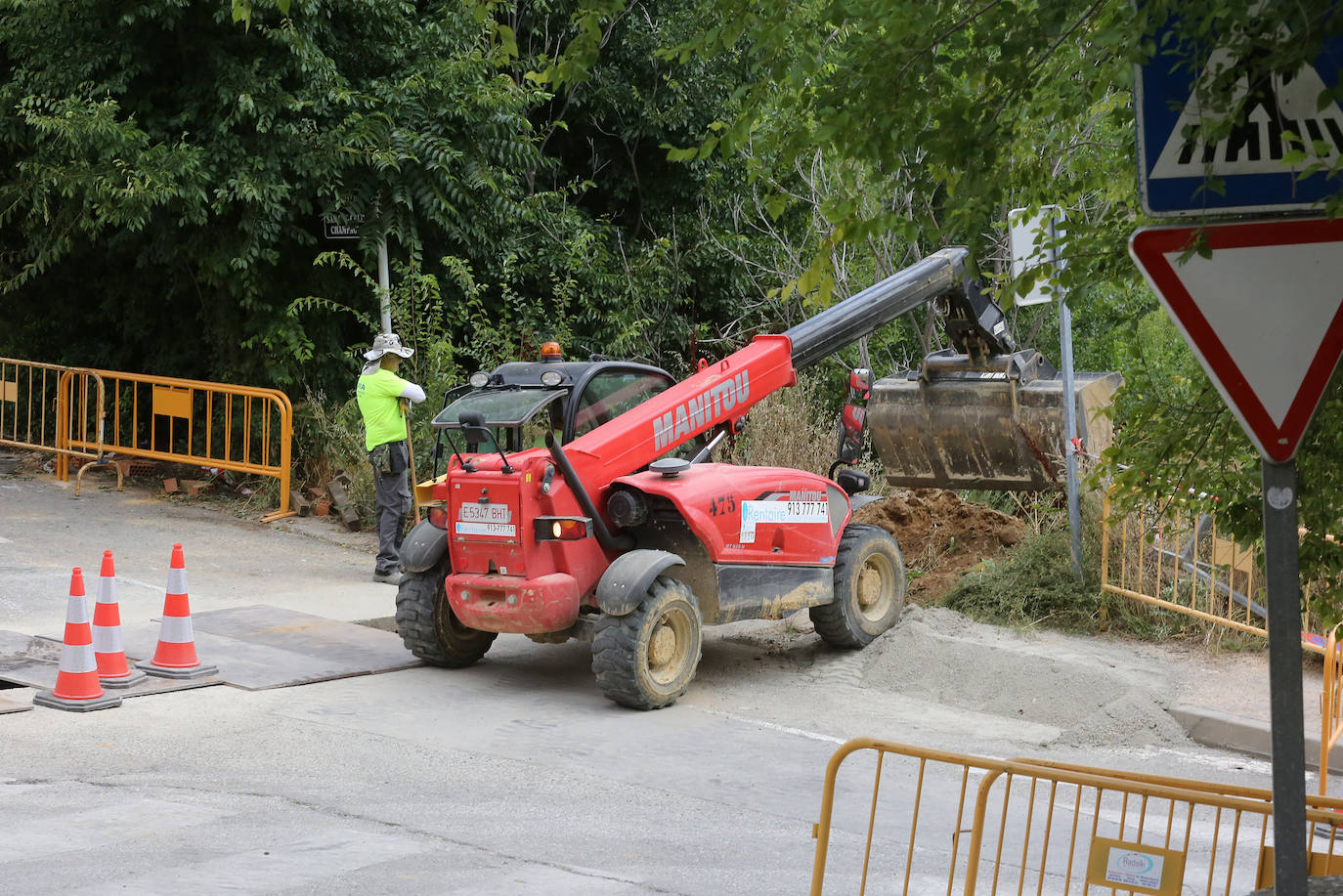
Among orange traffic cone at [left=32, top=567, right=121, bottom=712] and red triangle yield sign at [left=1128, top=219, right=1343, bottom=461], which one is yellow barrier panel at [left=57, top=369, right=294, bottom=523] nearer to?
orange traffic cone at [left=32, top=567, right=121, bottom=712]

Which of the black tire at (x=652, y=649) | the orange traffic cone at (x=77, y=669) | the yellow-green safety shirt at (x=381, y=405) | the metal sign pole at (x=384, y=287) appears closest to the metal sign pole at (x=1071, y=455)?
the black tire at (x=652, y=649)

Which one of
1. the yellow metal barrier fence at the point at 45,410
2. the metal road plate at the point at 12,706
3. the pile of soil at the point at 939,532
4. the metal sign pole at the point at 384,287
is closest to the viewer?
the metal road plate at the point at 12,706

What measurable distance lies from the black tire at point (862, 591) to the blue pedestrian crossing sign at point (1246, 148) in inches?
264

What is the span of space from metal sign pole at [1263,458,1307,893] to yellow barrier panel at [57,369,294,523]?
12235 mm

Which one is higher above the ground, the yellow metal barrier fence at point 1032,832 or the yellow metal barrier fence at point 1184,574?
the yellow metal barrier fence at point 1184,574

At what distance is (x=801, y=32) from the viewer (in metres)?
4.52

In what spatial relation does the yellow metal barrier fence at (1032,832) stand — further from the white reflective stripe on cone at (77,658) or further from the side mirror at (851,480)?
the white reflective stripe on cone at (77,658)

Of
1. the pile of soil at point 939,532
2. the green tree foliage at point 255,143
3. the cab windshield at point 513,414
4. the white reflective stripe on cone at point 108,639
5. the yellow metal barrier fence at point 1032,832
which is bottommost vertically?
the yellow metal barrier fence at point 1032,832

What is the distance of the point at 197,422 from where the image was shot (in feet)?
55.4

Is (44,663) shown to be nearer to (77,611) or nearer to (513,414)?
(77,611)

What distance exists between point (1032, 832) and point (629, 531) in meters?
3.48

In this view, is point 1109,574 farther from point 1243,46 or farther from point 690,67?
point 690,67

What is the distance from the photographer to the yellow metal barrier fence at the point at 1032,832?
14.2ft

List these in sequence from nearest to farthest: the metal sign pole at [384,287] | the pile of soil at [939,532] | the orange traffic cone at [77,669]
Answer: the orange traffic cone at [77,669], the pile of soil at [939,532], the metal sign pole at [384,287]
